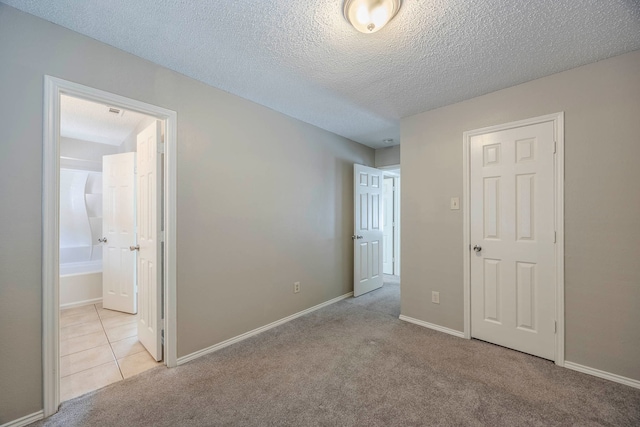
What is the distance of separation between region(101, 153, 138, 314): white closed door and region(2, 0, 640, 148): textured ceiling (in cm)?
195

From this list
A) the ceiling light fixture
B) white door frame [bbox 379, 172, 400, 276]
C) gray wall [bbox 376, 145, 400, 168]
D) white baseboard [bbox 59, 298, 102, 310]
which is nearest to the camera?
the ceiling light fixture

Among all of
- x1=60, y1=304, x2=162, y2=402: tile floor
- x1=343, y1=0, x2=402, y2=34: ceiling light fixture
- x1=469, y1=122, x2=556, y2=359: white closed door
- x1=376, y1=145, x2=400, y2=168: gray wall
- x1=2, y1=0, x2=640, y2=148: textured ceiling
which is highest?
x1=2, y1=0, x2=640, y2=148: textured ceiling

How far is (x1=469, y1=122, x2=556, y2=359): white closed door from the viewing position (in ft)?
7.11

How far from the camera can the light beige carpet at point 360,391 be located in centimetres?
156

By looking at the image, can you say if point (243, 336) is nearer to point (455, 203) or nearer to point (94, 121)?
point (455, 203)

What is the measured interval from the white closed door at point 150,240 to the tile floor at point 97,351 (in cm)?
14

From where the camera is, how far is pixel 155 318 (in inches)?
85.3

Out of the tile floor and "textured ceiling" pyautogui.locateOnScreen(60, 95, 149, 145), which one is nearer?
the tile floor

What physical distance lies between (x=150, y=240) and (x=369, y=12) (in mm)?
2340

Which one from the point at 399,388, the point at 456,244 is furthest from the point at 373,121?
the point at 399,388

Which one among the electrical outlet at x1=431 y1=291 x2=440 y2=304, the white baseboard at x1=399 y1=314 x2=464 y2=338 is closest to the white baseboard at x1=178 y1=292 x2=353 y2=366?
the white baseboard at x1=399 y1=314 x2=464 y2=338

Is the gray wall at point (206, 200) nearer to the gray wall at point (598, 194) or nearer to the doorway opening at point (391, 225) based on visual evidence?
the doorway opening at point (391, 225)

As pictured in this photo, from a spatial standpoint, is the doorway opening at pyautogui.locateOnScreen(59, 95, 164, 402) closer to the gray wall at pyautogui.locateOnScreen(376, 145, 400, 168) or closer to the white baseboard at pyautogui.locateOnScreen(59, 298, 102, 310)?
the white baseboard at pyautogui.locateOnScreen(59, 298, 102, 310)

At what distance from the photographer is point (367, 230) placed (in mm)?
3990
